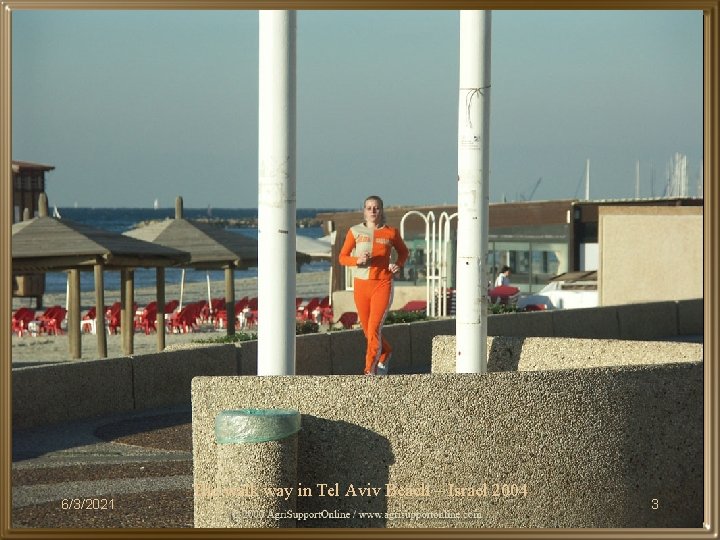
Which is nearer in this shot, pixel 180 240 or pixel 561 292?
pixel 180 240

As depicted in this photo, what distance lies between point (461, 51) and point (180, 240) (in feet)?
56.6

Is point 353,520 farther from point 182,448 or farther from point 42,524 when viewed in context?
point 182,448

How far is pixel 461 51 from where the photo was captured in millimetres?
9375

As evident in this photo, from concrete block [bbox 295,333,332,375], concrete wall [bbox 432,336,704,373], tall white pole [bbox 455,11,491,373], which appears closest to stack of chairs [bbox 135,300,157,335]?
concrete block [bbox 295,333,332,375]

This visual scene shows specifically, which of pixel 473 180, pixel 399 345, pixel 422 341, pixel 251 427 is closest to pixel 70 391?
pixel 473 180

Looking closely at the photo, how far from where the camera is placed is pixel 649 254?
3203 cm

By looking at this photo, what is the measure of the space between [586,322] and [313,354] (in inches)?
319

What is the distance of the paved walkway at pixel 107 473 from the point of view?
8047 millimetres

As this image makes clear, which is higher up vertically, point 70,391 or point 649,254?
point 649,254

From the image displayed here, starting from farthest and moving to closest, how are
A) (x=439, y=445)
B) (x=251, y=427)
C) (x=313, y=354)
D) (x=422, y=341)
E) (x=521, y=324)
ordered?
1. (x=521, y=324)
2. (x=422, y=341)
3. (x=313, y=354)
4. (x=439, y=445)
5. (x=251, y=427)

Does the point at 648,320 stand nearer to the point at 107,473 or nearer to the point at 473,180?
the point at 473,180

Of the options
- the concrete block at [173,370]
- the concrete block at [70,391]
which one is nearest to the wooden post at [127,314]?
the concrete block at [173,370]

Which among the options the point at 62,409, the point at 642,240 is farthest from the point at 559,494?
the point at 642,240

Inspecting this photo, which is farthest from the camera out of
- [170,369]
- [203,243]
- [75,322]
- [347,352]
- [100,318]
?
[203,243]
